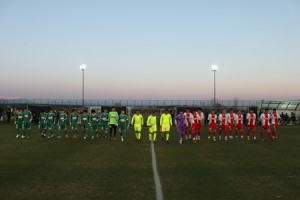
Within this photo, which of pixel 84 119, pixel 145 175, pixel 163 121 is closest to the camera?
pixel 145 175

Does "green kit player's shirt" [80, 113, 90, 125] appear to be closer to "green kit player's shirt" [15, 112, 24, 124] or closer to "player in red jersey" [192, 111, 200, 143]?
"green kit player's shirt" [15, 112, 24, 124]

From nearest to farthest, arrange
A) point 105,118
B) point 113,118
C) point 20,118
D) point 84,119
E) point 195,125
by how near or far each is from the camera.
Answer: point 195,125, point 113,118, point 20,118, point 84,119, point 105,118

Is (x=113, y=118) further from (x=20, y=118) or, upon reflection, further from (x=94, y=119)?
(x=20, y=118)

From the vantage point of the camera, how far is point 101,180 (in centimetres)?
1052

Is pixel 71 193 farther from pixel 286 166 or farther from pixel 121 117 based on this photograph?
pixel 121 117

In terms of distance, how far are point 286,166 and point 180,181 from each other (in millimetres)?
4663

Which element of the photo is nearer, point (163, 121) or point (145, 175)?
point (145, 175)

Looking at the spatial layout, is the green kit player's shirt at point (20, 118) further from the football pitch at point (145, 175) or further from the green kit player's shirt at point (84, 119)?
the football pitch at point (145, 175)

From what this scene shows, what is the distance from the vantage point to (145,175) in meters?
11.3

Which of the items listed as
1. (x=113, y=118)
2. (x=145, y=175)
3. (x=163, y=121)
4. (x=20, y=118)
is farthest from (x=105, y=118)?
(x=145, y=175)

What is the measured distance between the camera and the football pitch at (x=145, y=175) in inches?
351

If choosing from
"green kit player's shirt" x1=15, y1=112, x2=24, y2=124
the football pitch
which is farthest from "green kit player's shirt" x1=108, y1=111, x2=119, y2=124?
the football pitch

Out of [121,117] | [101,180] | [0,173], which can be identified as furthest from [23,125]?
[101,180]

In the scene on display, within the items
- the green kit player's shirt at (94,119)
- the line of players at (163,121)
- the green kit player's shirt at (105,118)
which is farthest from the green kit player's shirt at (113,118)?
the green kit player's shirt at (94,119)
